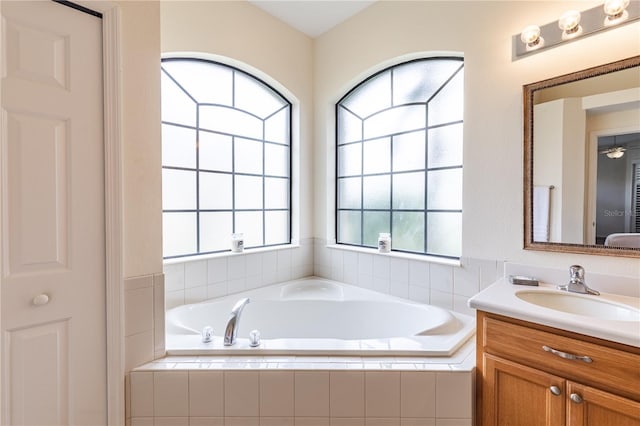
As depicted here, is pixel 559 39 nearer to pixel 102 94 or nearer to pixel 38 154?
pixel 102 94

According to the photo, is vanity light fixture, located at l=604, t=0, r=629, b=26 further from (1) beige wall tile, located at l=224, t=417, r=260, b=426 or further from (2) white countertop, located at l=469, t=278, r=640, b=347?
(1) beige wall tile, located at l=224, t=417, r=260, b=426

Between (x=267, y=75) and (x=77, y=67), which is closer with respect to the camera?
(x=77, y=67)

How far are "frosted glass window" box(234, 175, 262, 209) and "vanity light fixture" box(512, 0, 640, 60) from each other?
2025mm

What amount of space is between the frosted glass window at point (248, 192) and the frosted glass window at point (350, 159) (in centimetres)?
78

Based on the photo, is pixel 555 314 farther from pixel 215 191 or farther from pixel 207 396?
pixel 215 191

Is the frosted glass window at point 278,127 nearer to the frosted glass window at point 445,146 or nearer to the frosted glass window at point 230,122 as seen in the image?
the frosted glass window at point 230,122

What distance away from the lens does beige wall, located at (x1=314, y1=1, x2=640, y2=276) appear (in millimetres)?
1494

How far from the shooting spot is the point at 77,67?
1.23 meters

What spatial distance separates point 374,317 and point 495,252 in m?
0.94

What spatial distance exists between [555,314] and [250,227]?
2126 mm

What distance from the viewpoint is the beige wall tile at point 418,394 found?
130 cm

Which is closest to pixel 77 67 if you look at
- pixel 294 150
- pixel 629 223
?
pixel 294 150

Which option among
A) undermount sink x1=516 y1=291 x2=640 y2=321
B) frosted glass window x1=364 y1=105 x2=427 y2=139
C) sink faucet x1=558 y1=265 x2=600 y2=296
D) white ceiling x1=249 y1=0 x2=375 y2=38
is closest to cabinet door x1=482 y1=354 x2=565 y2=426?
undermount sink x1=516 y1=291 x2=640 y2=321

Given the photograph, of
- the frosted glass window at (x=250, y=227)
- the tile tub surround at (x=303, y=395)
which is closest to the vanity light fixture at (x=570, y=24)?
the tile tub surround at (x=303, y=395)
